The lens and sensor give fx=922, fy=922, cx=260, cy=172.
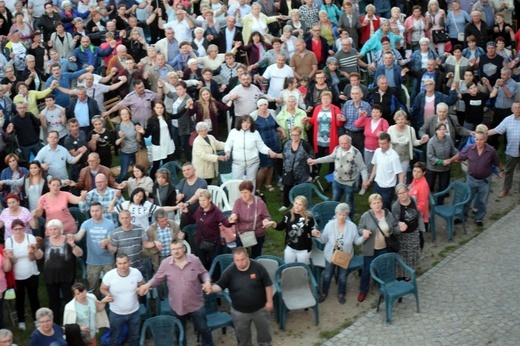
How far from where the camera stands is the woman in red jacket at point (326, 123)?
16.2m

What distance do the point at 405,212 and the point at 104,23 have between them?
951 centimetres

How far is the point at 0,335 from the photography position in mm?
10680

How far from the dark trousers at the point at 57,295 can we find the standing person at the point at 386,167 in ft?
17.4

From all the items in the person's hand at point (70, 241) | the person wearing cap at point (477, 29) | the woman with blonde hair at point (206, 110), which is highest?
the person wearing cap at point (477, 29)

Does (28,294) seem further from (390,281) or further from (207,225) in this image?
(390,281)

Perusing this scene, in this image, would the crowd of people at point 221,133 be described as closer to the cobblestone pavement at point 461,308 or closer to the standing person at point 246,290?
the standing person at point 246,290

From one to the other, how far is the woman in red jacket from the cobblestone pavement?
10.1ft

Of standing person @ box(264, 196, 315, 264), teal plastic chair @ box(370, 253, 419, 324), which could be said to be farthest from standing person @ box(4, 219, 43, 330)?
teal plastic chair @ box(370, 253, 419, 324)

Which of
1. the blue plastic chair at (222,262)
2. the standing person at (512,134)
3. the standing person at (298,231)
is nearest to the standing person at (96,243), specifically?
the blue plastic chair at (222,262)

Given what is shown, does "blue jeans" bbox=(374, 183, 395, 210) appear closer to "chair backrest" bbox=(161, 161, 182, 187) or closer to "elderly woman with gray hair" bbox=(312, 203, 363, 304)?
"elderly woman with gray hair" bbox=(312, 203, 363, 304)

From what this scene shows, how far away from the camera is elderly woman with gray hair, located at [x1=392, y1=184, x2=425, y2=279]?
13.4 metres

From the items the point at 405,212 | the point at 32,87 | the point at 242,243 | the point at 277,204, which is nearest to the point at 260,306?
the point at 242,243

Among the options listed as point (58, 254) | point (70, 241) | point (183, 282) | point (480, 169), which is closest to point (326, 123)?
point (480, 169)

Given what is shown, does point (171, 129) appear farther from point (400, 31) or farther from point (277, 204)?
point (400, 31)
